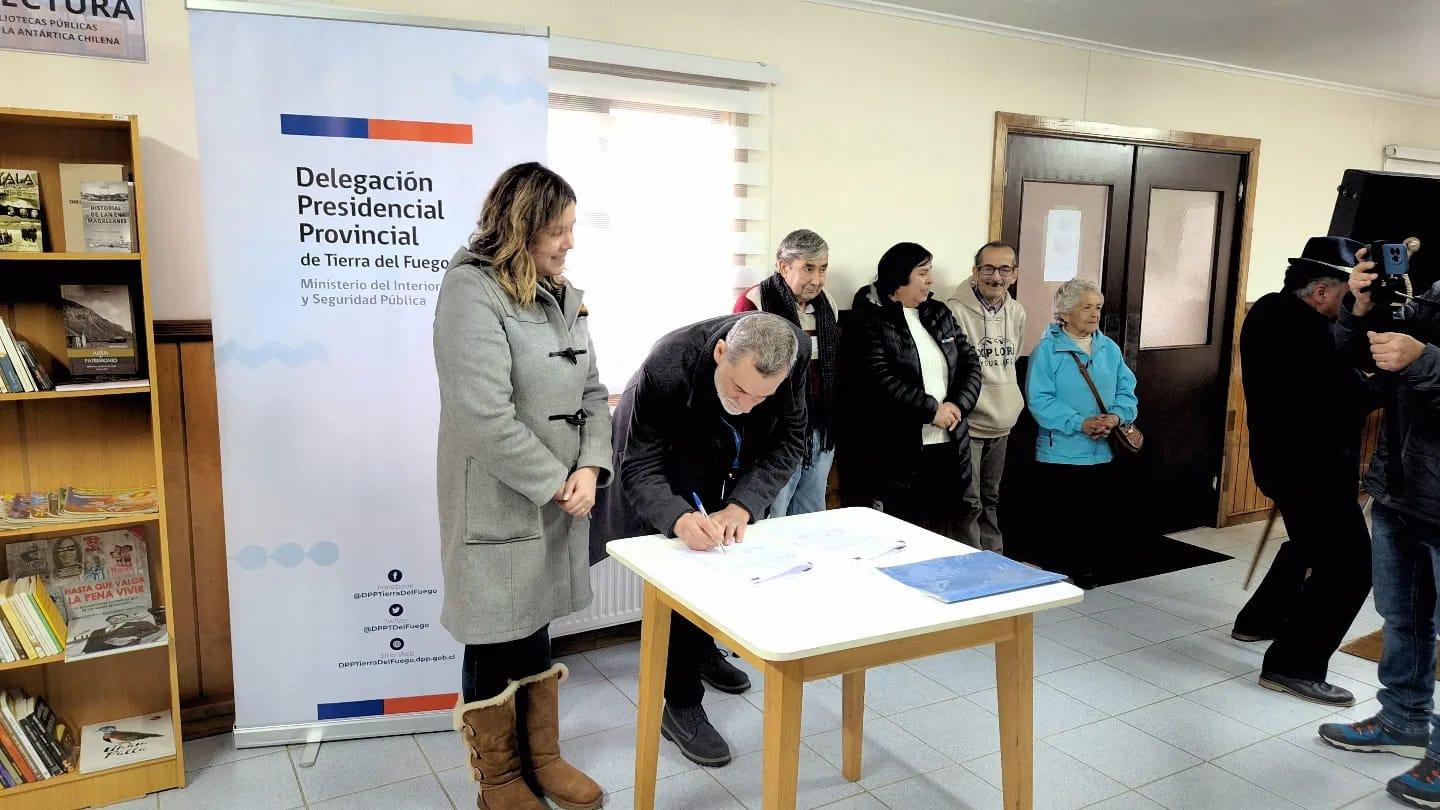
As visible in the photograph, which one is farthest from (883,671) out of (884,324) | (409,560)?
(409,560)

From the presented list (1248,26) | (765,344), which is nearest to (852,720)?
(765,344)

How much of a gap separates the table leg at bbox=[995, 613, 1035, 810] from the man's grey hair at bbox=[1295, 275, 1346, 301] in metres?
1.86

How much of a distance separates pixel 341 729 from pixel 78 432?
1134 millimetres

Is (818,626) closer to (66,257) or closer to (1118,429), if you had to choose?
(66,257)

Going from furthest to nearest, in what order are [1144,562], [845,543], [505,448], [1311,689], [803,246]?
[1144,562], [803,246], [1311,689], [845,543], [505,448]

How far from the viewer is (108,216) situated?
2393mm

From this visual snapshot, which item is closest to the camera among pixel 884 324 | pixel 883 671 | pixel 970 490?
pixel 883 671

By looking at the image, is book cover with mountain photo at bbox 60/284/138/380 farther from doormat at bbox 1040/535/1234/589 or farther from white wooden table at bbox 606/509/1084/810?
doormat at bbox 1040/535/1234/589

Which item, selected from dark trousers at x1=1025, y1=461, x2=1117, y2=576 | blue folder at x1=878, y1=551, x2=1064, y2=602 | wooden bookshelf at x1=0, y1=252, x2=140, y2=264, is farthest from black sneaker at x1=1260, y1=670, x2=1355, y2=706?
wooden bookshelf at x1=0, y1=252, x2=140, y2=264

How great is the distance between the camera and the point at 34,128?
2.47 m

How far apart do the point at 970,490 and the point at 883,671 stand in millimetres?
1007

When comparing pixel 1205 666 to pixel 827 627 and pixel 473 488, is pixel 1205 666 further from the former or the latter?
pixel 473 488

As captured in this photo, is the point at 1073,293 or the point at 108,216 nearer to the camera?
the point at 108,216

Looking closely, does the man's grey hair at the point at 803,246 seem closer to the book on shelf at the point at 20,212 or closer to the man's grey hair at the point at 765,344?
the man's grey hair at the point at 765,344
